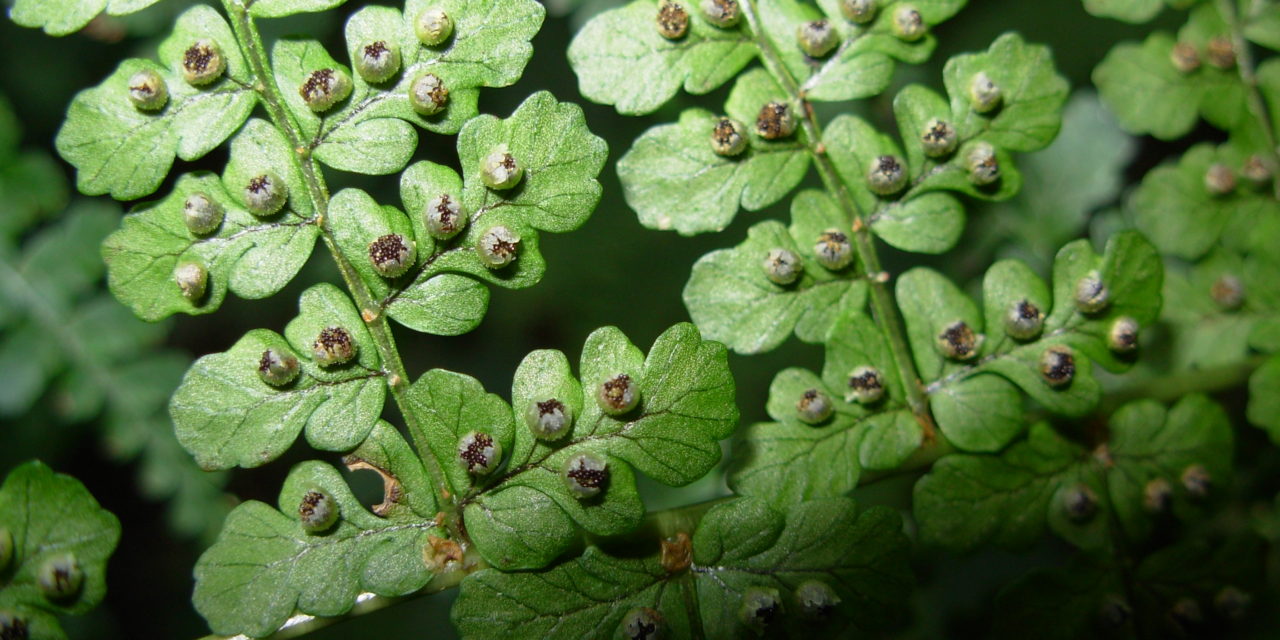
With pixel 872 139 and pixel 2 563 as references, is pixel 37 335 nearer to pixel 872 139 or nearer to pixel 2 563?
pixel 2 563

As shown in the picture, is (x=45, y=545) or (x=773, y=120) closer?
(x=45, y=545)

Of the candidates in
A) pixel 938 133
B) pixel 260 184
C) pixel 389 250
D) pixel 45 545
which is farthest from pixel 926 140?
pixel 45 545

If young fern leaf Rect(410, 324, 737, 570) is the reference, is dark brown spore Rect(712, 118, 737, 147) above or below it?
above

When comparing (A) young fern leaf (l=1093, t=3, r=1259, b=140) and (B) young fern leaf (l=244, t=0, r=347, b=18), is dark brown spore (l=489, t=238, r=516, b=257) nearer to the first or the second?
(B) young fern leaf (l=244, t=0, r=347, b=18)

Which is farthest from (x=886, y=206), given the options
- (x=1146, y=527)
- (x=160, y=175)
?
Answer: (x=160, y=175)

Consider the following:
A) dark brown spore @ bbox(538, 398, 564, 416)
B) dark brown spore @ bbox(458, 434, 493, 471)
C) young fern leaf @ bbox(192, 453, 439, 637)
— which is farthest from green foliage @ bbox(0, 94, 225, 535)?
dark brown spore @ bbox(538, 398, 564, 416)

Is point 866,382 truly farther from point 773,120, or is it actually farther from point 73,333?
point 73,333
